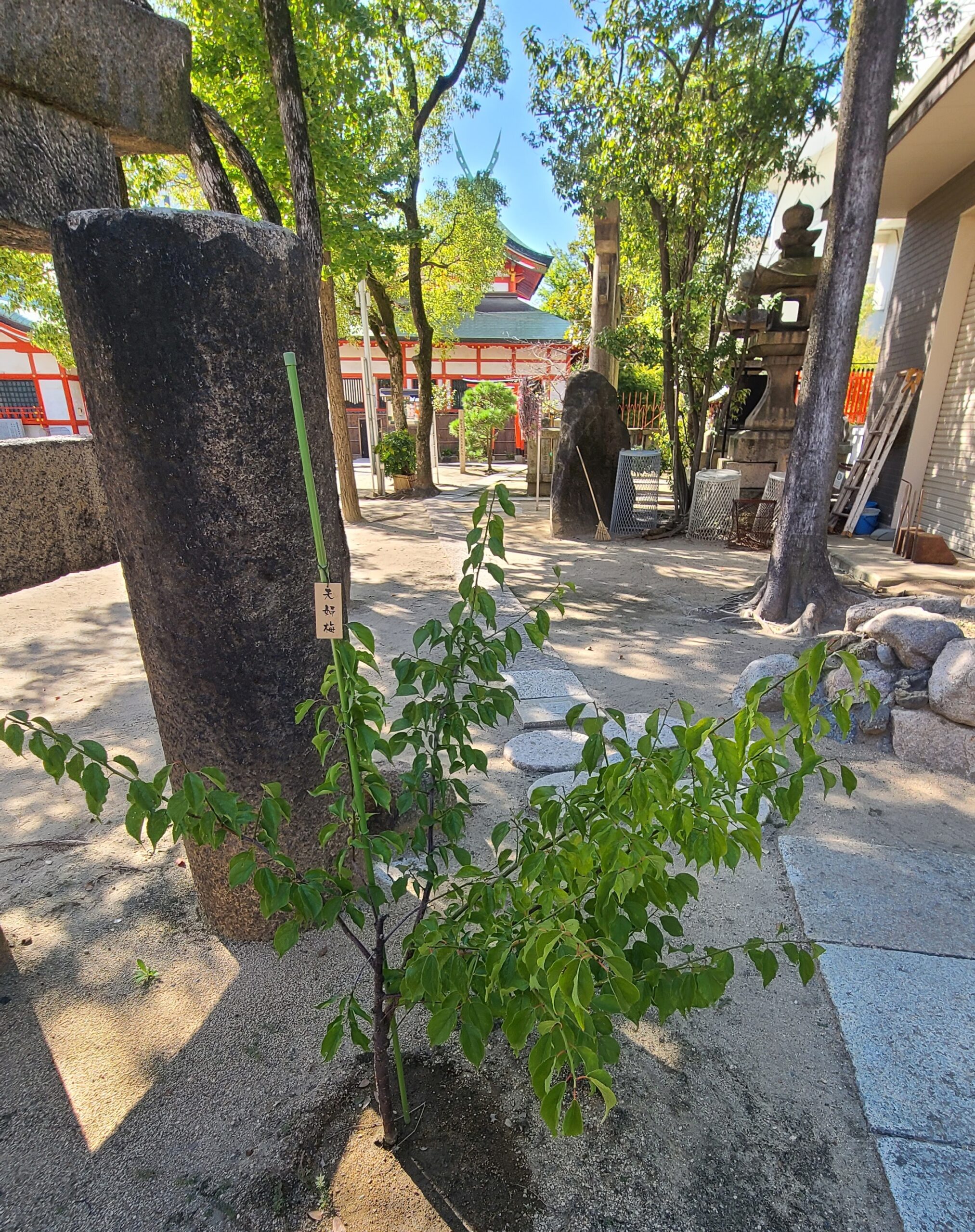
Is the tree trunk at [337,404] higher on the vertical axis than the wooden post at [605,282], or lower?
lower

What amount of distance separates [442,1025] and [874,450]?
30.7 feet

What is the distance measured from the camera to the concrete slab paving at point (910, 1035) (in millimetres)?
1585

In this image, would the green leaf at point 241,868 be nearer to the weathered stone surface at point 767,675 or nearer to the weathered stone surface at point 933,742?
the weathered stone surface at point 767,675

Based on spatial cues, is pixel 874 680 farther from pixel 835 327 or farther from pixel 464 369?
pixel 464 369

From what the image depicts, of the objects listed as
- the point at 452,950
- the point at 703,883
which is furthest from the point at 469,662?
the point at 703,883

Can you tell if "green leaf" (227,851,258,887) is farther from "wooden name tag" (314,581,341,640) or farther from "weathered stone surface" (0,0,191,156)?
"weathered stone surface" (0,0,191,156)

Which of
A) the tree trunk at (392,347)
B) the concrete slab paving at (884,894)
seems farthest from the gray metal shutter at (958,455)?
the tree trunk at (392,347)

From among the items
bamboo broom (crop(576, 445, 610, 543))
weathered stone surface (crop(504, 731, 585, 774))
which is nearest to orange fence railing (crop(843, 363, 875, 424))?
bamboo broom (crop(576, 445, 610, 543))

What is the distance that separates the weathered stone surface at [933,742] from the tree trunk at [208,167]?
5234 mm

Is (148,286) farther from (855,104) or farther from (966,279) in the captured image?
(966,279)

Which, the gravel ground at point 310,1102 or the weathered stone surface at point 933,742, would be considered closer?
the gravel ground at point 310,1102

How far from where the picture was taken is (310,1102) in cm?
164

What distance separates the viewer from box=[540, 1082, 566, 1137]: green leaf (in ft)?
2.96

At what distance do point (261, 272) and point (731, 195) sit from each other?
30.3 ft
